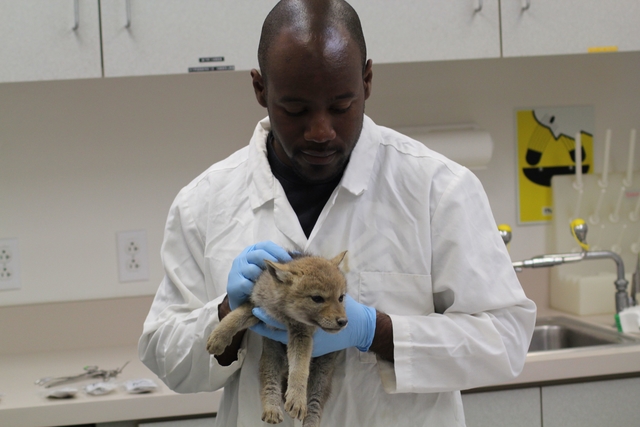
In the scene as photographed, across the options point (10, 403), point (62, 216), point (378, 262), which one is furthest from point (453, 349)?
point (62, 216)

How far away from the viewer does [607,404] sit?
6.43 feet

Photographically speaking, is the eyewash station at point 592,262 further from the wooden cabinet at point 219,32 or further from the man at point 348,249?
the man at point 348,249

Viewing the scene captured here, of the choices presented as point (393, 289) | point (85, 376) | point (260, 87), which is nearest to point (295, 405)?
point (393, 289)

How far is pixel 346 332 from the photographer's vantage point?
108 centimetres

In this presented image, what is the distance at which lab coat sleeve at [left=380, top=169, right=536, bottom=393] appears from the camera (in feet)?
3.74

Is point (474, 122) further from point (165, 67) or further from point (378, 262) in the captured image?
point (378, 262)

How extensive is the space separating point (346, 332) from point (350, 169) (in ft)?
1.00

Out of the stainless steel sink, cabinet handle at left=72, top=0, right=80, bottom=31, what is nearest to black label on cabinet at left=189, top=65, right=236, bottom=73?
cabinet handle at left=72, top=0, right=80, bottom=31

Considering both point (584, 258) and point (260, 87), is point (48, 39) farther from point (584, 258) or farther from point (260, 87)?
point (584, 258)

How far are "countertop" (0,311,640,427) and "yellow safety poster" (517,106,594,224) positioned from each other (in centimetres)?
71

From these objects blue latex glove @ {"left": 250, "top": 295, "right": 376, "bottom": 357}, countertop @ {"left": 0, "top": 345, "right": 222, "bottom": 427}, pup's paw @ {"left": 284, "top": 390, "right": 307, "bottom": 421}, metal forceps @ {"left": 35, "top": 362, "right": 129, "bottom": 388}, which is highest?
blue latex glove @ {"left": 250, "top": 295, "right": 376, "bottom": 357}

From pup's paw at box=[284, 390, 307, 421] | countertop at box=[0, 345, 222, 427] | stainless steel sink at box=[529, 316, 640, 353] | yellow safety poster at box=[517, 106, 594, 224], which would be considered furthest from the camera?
yellow safety poster at box=[517, 106, 594, 224]

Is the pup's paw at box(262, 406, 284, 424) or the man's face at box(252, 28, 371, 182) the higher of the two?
the man's face at box(252, 28, 371, 182)

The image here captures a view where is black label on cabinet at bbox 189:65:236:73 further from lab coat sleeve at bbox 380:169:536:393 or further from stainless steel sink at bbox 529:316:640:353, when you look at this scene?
stainless steel sink at bbox 529:316:640:353
